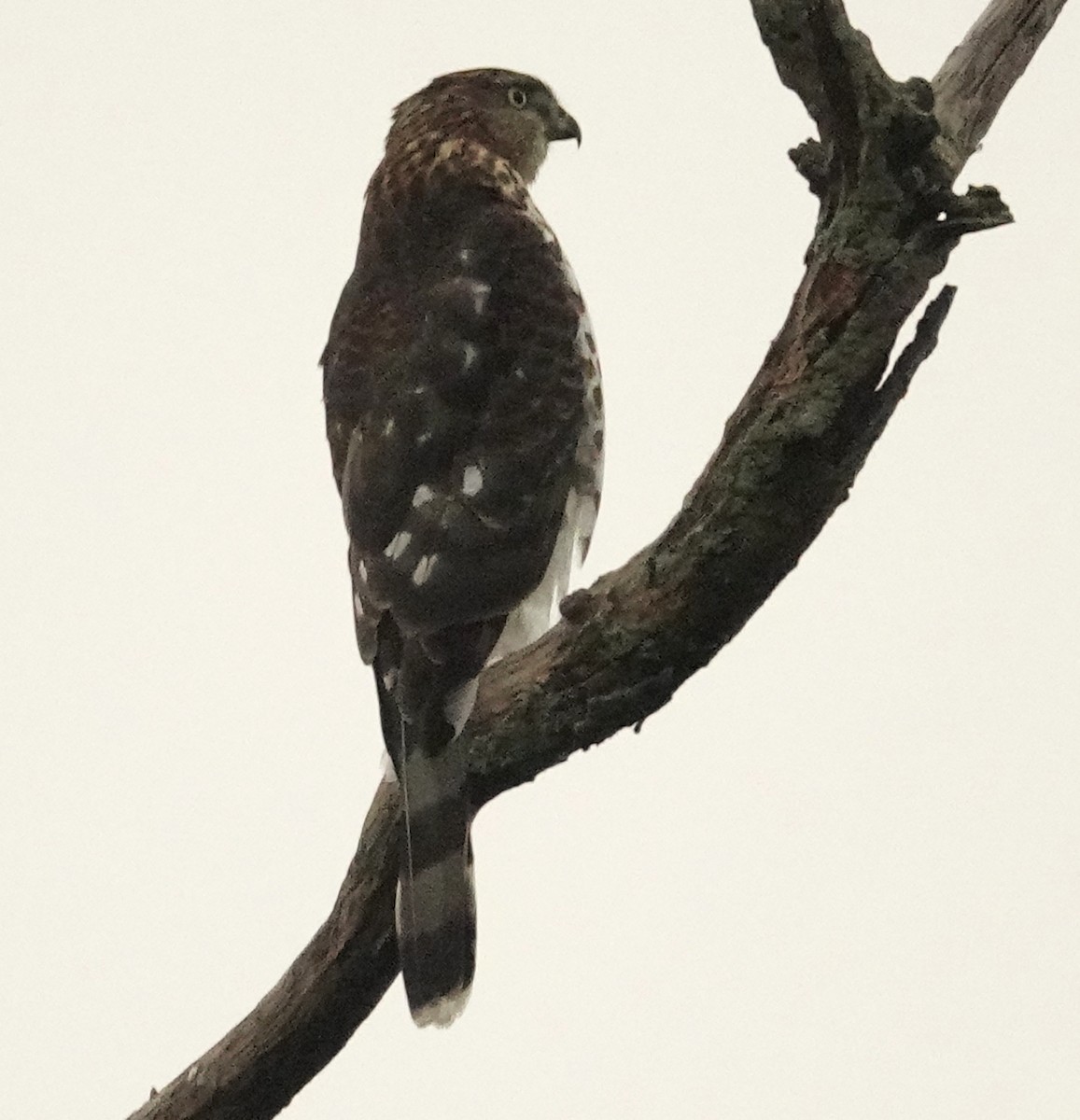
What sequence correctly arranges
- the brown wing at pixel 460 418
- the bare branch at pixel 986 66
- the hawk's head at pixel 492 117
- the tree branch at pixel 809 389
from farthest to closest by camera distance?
the hawk's head at pixel 492 117, the brown wing at pixel 460 418, the bare branch at pixel 986 66, the tree branch at pixel 809 389

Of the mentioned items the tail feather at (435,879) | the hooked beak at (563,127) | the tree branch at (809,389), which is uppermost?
the hooked beak at (563,127)

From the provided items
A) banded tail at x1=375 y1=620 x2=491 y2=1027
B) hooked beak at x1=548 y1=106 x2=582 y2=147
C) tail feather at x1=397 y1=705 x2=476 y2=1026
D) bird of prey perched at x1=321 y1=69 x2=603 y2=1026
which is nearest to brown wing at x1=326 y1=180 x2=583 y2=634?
bird of prey perched at x1=321 y1=69 x2=603 y2=1026

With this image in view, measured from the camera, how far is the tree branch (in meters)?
2.83

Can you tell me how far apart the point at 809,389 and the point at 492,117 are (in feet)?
6.42

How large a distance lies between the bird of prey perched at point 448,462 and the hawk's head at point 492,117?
131 mm

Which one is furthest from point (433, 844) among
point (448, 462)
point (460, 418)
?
point (460, 418)

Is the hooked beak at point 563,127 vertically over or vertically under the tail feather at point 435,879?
over

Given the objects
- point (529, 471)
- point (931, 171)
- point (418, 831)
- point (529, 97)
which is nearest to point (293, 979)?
point (418, 831)

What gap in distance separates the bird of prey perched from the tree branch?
0.62ft

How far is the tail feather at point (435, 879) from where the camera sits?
323 cm

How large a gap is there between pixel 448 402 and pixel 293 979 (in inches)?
48.6

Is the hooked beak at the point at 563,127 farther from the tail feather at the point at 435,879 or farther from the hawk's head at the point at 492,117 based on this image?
the tail feather at the point at 435,879

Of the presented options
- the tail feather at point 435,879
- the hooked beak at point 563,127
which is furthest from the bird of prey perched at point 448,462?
the hooked beak at point 563,127

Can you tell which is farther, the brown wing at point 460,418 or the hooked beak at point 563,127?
the hooked beak at point 563,127
